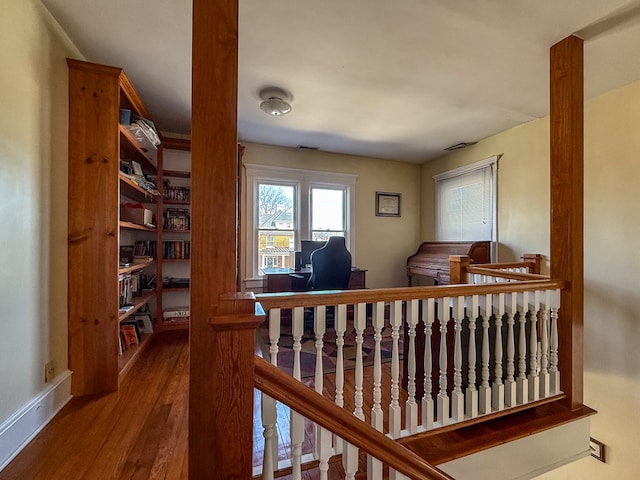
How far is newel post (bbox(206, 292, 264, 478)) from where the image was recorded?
769mm

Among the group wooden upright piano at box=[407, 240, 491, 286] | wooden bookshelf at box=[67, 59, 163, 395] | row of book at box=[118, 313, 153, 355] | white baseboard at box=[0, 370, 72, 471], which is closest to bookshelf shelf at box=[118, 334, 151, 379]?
row of book at box=[118, 313, 153, 355]

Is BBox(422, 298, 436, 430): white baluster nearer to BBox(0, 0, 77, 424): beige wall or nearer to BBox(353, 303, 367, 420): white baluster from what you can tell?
BBox(353, 303, 367, 420): white baluster

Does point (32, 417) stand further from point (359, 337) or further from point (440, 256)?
point (440, 256)

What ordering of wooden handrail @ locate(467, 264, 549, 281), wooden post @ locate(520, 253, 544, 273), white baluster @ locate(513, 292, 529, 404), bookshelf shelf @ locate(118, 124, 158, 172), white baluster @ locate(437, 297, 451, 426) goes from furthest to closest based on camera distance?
wooden post @ locate(520, 253, 544, 273)
bookshelf shelf @ locate(118, 124, 158, 172)
wooden handrail @ locate(467, 264, 549, 281)
white baluster @ locate(513, 292, 529, 404)
white baluster @ locate(437, 297, 451, 426)

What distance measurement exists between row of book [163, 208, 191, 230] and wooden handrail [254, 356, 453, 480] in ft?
9.71

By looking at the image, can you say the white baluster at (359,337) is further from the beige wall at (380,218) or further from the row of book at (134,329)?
the beige wall at (380,218)

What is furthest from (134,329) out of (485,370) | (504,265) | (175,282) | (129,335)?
(504,265)

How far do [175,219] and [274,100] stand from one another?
70.6 inches

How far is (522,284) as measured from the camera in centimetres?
178

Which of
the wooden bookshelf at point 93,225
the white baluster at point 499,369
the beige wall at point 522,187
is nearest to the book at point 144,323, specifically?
the wooden bookshelf at point 93,225

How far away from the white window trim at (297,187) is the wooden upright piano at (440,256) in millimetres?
1045

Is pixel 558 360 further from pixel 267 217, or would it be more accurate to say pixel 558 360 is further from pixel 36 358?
pixel 267 217

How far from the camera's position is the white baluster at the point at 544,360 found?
1877mm

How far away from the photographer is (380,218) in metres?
4.84
